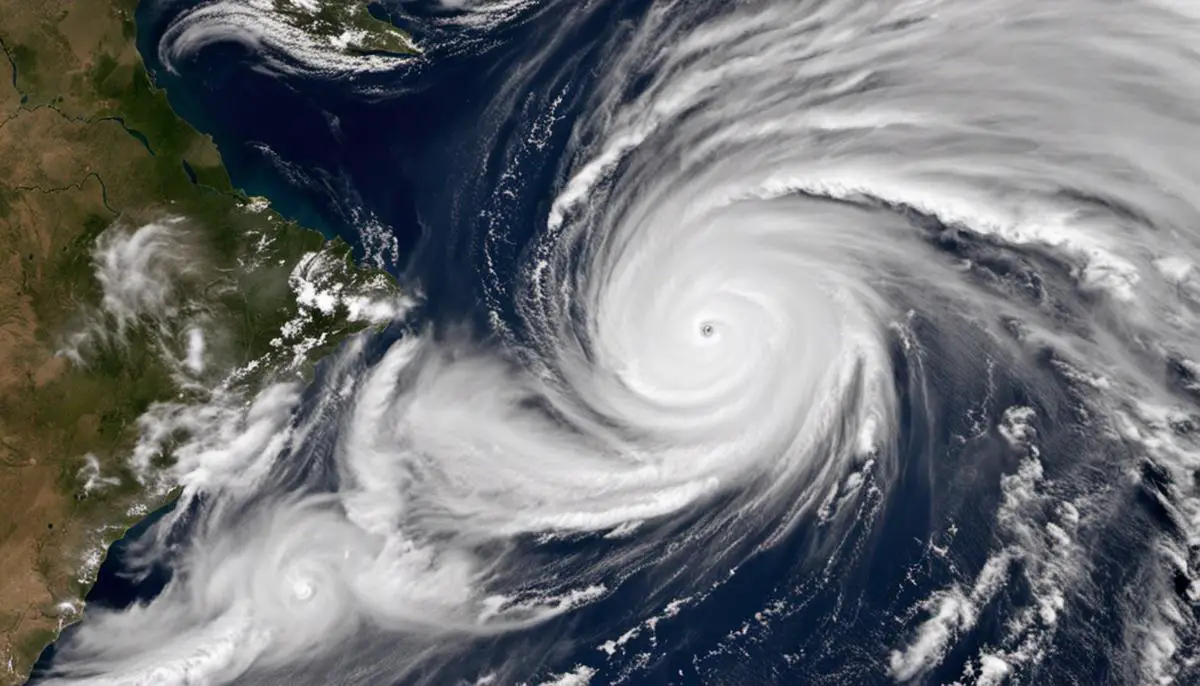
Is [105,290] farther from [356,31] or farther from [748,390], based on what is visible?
[748,390]

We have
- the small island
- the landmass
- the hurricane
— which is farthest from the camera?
the small island

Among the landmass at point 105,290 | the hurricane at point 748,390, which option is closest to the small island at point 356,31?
the landmass at point 105,290


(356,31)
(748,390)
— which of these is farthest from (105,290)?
(748,390)

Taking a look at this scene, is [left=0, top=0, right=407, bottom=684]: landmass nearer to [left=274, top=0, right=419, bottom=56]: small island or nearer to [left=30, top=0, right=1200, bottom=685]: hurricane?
[left=274, top=0, right=419, bottom=56]: small island

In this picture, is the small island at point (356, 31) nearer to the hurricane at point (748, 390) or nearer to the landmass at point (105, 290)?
the landmass at point (105, 290)

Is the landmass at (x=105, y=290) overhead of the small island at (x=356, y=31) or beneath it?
beneath

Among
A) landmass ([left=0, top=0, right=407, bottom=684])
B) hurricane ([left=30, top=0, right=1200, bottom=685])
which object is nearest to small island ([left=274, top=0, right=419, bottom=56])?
landmass ([left=0, top=0, right=407, bottom=684])

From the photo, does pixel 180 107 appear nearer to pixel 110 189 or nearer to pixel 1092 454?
pixel 110 189
